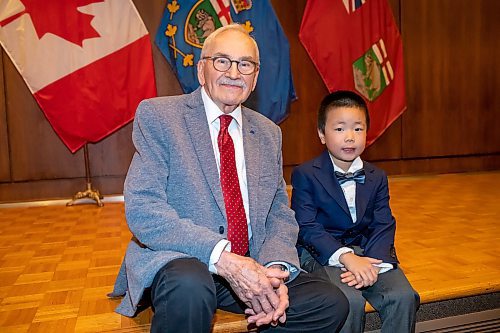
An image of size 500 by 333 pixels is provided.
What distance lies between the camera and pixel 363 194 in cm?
197

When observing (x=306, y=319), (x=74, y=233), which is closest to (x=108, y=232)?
(x=74, y=233)

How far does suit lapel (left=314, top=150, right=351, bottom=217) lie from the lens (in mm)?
1938

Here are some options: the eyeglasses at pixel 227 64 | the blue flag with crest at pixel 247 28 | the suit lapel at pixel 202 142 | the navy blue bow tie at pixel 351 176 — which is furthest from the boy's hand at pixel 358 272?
the blue flag with crest at pixel 247 28

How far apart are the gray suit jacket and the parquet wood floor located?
1.11 ft

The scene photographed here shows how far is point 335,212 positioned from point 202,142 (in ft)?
1.97

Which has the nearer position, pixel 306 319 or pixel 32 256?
pixel 306 319

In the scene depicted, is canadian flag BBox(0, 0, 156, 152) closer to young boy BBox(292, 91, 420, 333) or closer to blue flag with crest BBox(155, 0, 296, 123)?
blue flag with crest BBox(155, 0, 296, 123)

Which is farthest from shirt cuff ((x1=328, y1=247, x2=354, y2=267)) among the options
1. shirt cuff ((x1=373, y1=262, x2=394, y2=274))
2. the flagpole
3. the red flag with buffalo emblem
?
the red flag with buffalo emblem

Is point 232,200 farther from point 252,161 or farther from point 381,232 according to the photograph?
point 381,232

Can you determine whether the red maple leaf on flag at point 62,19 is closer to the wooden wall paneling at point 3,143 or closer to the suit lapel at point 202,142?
the wooden wall paneling at point 3,143

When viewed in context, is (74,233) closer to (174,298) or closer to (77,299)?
(77,299)

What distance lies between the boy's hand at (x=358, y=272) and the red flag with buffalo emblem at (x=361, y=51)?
361cm

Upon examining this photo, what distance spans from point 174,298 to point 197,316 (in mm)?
79

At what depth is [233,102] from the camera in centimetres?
173
